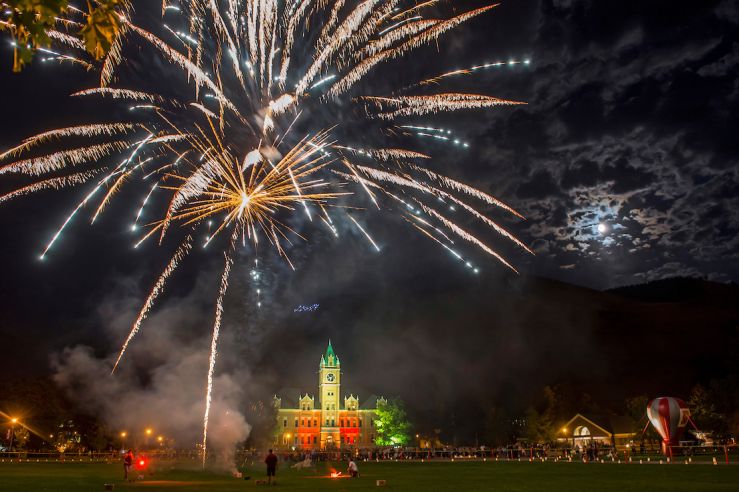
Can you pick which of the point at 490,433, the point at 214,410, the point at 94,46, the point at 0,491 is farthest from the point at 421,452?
the point at 94,46

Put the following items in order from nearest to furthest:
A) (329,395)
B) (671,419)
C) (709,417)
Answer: (671,419)
(709,417)
(329,395)

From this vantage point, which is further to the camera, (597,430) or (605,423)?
(605,423)

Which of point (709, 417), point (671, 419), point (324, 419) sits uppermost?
point (671, 419)

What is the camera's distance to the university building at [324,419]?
126000mm

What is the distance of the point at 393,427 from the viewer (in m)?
95.6

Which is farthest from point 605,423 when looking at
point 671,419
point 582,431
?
point 671,419

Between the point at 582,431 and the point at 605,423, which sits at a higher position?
→ the point at 605,423

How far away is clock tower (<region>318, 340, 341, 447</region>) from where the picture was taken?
128000 millimetres

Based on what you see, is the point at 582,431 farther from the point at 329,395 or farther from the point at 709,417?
the point at 329,395

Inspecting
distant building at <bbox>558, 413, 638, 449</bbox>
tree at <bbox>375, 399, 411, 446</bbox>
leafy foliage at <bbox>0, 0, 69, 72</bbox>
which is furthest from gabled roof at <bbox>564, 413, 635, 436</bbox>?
leafy foliage at <bbox>0, 0, 69, 72</bbox>

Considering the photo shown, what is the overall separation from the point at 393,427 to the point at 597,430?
38.0 m

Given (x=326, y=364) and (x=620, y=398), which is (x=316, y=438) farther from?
(x=620, y=398)

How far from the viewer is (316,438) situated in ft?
417

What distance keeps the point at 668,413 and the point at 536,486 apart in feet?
93.4
